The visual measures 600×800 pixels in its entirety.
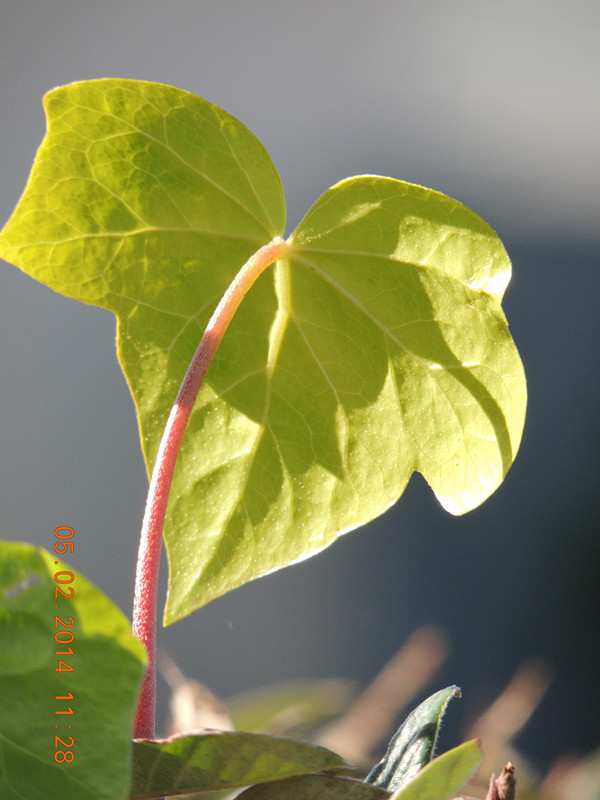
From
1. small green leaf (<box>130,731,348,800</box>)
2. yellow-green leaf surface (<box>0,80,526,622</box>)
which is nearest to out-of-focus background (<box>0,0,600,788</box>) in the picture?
yellow-green leaf surface (<box>0,80,526,622</box>)

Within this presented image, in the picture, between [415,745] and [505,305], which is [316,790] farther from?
[505,305]

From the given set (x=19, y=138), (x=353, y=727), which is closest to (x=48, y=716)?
(x=353, y=727)

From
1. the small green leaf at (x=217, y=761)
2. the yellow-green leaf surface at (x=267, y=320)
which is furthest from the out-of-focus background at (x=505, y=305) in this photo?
the small green leaf at (x=217, y=761)

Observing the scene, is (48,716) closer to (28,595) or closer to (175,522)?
(28,595)

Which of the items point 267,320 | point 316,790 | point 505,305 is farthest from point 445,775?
point 505,305

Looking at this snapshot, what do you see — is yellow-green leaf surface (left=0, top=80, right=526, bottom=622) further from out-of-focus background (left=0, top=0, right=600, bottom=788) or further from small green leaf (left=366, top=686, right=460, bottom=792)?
out-of-focus background (left=0, top=0, right=600, bottom=788)

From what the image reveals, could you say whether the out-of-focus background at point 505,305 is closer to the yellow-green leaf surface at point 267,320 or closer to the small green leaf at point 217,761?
the yellow-green leaf surface at point 267,320
